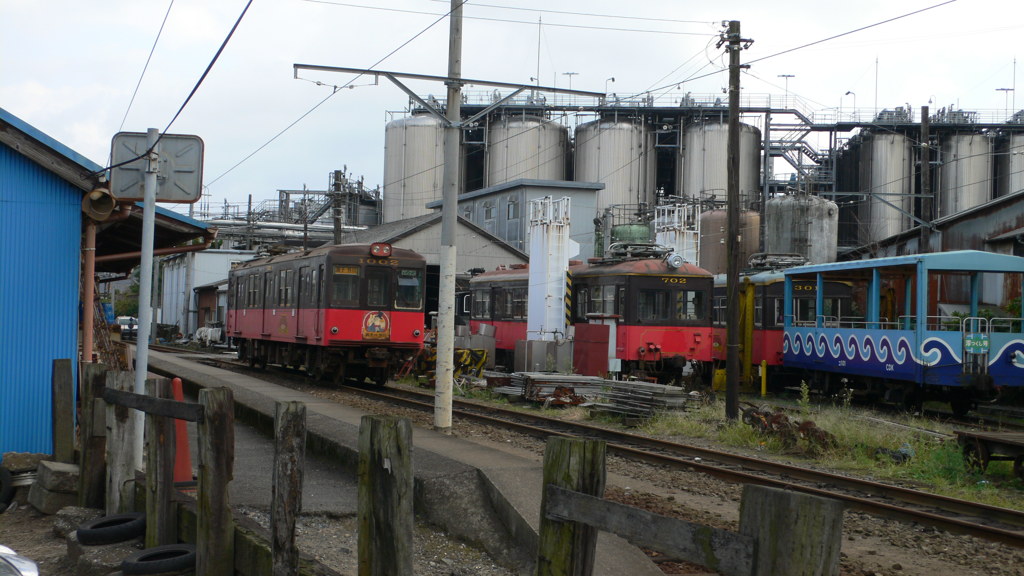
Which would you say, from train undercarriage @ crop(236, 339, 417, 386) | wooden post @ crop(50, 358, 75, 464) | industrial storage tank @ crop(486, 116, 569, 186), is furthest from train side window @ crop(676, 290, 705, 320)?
industrial storage tank @ crop(486, 116, 569, 186)

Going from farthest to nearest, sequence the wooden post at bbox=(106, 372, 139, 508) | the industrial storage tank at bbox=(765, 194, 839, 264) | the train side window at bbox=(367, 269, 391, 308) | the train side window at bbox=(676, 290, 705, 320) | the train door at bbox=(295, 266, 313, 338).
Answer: the industrial storage tank at bbox=(765, 194, 839, 264), the train side window at bbox=(676, 290, 705, 320), the train door at bbox=(295, 266, 313, 338), the train side window at bbox=(367, 269, 391, 308), the wooden post at bbox=(106, 372, 139, 508)

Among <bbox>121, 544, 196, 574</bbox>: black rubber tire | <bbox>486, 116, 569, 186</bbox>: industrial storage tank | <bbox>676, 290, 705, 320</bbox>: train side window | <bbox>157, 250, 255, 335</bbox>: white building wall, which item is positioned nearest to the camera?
<bbox>121, 544, 196, 574</bbox>: black rubber tire

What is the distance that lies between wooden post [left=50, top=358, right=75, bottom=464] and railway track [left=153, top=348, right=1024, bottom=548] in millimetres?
5674

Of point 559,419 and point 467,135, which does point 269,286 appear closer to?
point 559,419

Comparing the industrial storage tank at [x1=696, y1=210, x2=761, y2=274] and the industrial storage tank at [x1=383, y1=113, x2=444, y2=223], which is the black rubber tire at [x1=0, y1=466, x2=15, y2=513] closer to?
the industrial storage tank at [x1=696, y1=210, x2=761, y2=274]

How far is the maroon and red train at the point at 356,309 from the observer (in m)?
21.5

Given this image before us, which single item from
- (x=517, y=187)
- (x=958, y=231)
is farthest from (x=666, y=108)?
(x=958, y=231)

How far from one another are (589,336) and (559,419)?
688 centimetres

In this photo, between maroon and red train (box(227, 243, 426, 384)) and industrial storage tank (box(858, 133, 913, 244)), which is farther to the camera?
industrial storage tank (box(858, 133, 913, 244))

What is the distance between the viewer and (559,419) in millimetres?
16641

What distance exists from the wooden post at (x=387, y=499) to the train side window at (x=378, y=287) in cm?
1641

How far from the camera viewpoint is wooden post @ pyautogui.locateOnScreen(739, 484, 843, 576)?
307 cm

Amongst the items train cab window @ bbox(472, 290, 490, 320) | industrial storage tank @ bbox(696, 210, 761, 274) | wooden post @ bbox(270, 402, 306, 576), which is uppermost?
industrial storage tank @ bbox(696, 210, 761, 274)

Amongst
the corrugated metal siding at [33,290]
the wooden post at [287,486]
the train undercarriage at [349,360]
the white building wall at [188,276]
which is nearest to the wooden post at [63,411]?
the corrugated metal siding at [33,290]
